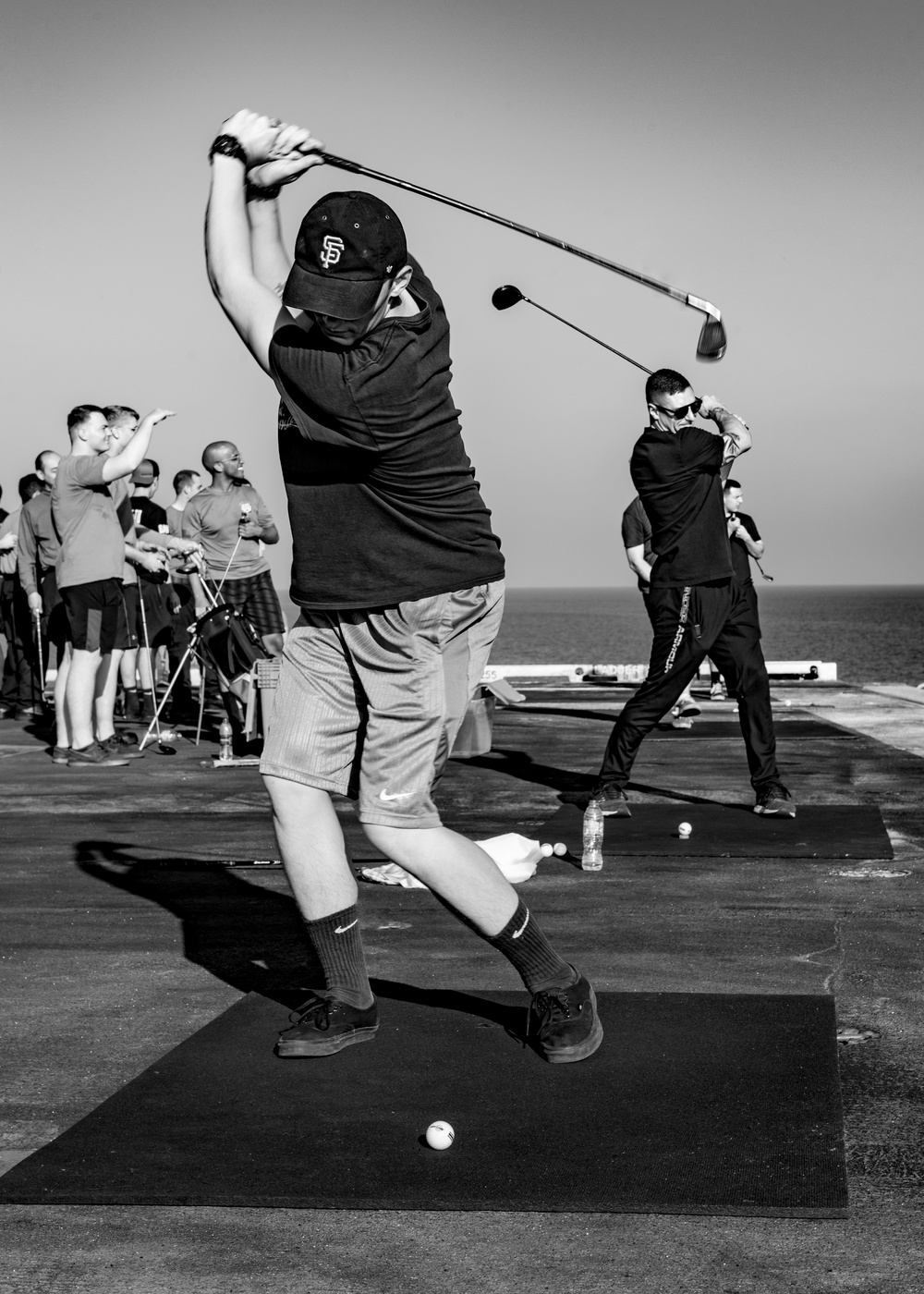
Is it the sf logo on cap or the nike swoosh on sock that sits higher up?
the sf logo on cap

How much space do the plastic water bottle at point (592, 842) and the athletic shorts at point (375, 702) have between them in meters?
2.39

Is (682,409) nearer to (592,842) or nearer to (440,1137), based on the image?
(592,842)

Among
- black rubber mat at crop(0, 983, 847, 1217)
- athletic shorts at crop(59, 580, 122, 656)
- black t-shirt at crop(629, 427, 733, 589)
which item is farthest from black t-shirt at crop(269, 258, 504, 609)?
athletic shorts at crop(59, 580, 122, 656)

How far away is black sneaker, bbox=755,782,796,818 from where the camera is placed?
7062 millimetres

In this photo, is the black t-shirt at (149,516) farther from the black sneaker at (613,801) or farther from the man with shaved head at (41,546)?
the black sneaker at (613,801)

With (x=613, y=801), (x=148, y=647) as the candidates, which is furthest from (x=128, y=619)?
(x=613, y=801)

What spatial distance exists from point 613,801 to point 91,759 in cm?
414

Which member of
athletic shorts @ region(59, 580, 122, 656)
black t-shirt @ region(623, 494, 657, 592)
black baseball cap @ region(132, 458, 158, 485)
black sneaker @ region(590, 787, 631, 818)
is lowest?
black sneaker @ region(590, 787, 631, 818)

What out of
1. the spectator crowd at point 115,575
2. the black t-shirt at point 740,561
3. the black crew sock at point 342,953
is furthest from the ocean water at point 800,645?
the black crew sock at point 342,953

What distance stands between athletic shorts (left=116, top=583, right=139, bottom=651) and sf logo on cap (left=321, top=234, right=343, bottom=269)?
7001 mm

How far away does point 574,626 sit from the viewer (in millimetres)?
125375

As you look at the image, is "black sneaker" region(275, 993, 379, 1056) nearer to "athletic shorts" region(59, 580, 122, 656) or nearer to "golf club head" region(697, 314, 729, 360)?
"golf club head" region(697, 314, 729, 360)

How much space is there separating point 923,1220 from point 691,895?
279 cm

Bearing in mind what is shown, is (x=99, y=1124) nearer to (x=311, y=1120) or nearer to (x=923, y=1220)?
(x=311, y=1120)
